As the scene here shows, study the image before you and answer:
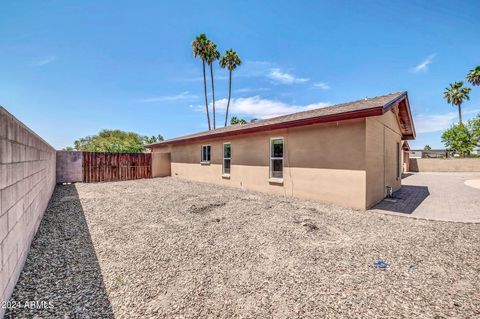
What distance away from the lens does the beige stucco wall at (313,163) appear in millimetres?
6727

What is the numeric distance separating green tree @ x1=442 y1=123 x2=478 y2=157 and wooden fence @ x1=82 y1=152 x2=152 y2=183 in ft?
141

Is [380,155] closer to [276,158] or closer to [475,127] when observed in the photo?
[276,158]

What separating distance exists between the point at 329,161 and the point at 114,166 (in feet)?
49.0

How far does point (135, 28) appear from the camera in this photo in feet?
31.4

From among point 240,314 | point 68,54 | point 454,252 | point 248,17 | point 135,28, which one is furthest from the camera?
point 248,17

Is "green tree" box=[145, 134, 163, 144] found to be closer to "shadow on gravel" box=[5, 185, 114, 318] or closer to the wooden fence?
the wooden fence

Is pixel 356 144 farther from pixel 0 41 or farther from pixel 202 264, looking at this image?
pixel 0 41

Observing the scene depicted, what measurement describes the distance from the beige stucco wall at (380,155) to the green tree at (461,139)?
32.3m

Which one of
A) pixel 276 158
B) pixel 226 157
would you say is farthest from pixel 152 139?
pixel 276 158

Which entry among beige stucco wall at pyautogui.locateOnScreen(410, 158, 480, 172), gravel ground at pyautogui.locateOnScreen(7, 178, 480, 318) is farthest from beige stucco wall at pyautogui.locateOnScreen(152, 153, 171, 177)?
beige stucco wall at pyautogui.locateOnScreen(410, 158, 480, 172)

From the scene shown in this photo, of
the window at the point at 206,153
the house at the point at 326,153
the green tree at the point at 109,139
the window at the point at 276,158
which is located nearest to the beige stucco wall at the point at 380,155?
the house at the point at 326,153

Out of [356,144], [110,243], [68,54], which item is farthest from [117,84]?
[356,144]

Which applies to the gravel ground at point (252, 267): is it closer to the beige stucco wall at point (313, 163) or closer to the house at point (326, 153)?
the beige stucco wall at point (313, 163)

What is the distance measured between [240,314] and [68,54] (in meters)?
11.8
